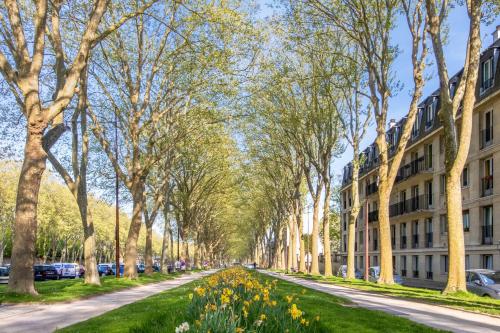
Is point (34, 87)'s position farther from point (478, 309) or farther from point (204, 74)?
point (478, 309)

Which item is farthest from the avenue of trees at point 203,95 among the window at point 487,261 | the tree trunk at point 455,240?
the window at point 487,261

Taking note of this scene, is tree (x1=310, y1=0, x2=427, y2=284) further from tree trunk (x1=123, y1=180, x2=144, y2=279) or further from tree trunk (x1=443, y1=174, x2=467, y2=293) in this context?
tree trunk (x1=123, y1=180, x2=144, y2=279)

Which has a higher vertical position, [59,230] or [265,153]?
[265,153]

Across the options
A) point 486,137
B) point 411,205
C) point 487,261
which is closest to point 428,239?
point 411,205

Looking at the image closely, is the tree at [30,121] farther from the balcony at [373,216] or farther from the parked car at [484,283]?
the balcony at [373,216]

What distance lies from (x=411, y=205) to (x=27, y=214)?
37.2m

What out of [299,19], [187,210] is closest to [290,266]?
[187,210]

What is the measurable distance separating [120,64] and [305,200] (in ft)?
104

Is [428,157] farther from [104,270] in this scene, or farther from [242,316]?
[242,316]

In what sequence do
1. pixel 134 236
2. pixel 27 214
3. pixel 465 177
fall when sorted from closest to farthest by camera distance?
1. pixel 27 214
2. pixel 134 236
3. pixel 465 177

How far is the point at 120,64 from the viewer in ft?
87.3

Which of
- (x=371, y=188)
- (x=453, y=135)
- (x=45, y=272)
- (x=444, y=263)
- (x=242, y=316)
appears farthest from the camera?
(x=371, y=188)

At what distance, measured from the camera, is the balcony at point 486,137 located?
3250 centimetres

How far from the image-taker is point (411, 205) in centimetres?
4622
